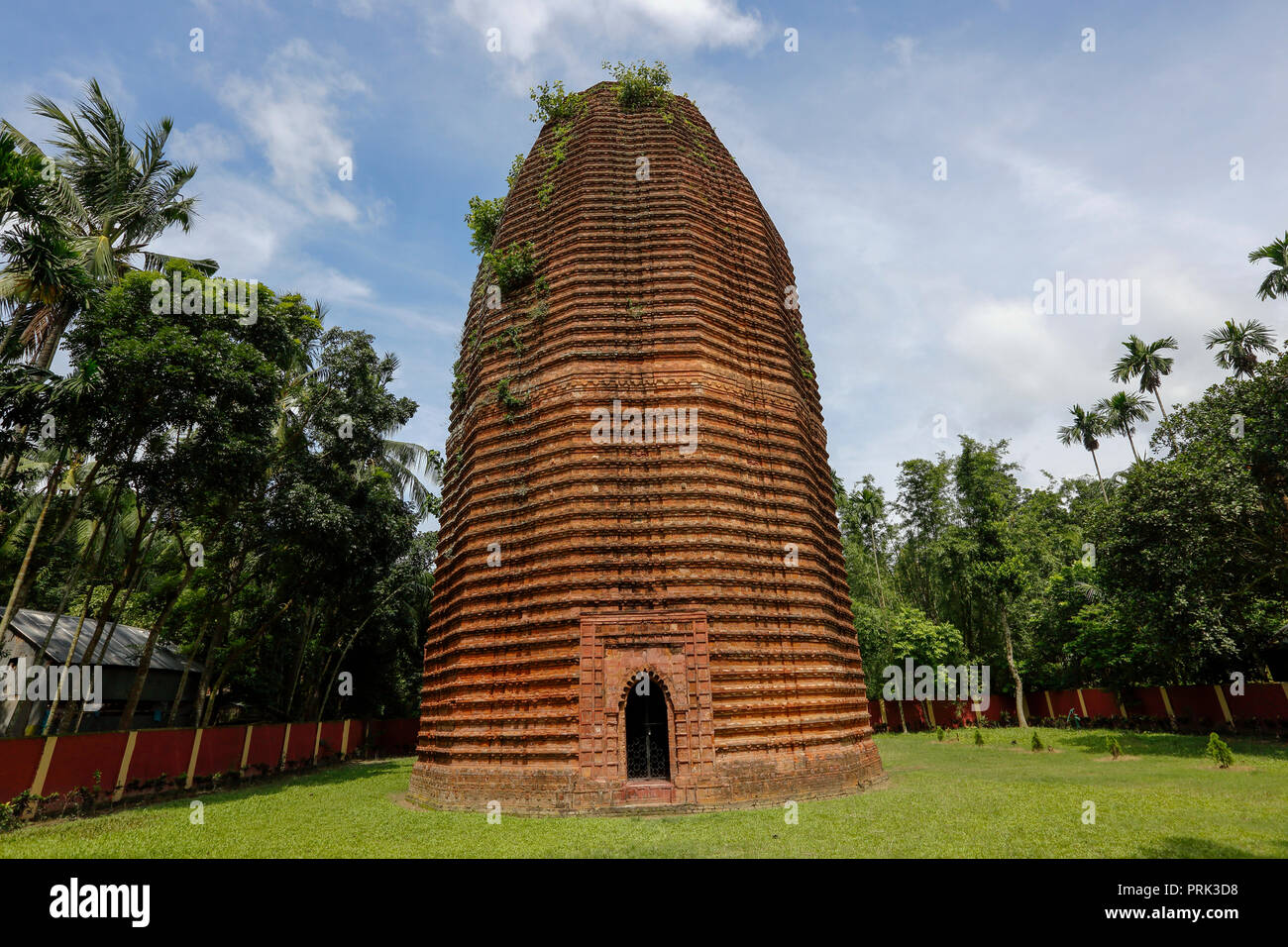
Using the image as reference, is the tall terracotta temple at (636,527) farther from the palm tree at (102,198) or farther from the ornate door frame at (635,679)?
the palm tree at (102,198)

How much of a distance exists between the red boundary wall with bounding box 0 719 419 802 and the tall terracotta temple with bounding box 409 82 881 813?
7416mm

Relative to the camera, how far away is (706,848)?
8953mm

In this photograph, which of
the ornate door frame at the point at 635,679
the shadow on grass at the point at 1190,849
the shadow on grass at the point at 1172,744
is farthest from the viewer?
the shadow on grass at the point at 1172,744

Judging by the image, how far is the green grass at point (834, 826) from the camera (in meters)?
8.91

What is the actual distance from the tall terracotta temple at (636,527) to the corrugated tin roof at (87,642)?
15624mm

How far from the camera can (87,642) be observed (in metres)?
26.0

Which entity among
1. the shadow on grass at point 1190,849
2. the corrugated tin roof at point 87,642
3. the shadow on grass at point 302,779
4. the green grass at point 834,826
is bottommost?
the shadow on grass at point 302,779

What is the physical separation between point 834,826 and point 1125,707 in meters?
27.7

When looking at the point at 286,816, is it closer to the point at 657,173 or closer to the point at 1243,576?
the point at 657,173

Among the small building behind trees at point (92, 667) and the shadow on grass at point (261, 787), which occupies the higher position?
the small building behind trees at point (92, 667)

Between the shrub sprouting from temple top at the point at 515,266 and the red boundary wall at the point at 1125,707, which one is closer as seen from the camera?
the shrub sprouting from temple top at the point at 515,266

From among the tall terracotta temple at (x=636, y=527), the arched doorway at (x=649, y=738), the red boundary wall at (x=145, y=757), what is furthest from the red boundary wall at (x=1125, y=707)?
the red boundary wall at (x=145, y=757)

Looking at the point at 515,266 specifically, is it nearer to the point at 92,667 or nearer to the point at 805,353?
the point at 805,353

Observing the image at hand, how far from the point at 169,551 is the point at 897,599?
38947mm
